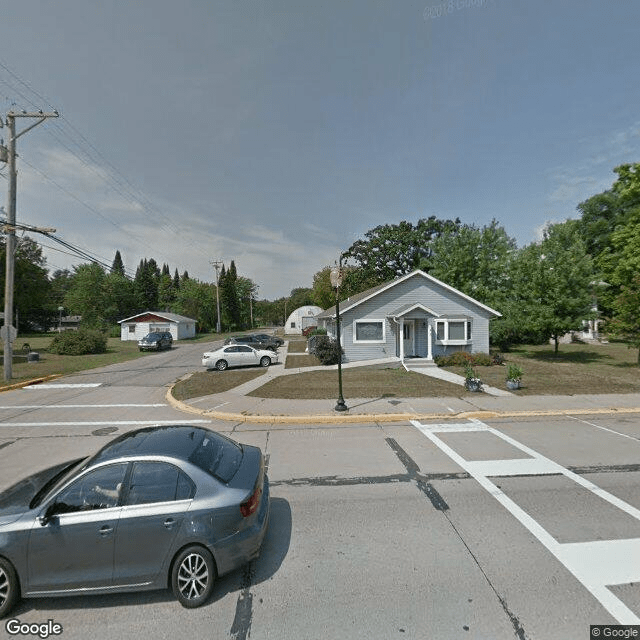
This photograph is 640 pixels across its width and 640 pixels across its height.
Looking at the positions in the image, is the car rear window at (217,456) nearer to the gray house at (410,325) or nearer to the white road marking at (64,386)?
the white road marking at (64,386)

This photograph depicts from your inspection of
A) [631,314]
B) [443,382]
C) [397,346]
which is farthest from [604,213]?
[443,382]

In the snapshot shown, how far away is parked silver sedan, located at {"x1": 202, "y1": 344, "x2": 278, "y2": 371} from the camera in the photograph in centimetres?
2000

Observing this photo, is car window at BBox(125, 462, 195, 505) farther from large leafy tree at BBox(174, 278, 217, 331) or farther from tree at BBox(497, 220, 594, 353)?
large leafy tree at BBox(174, 278, 217, 331)

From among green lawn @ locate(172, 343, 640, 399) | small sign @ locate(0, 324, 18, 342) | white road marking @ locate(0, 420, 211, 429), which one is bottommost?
white road marking @ locate(0, 420, 211, 429)

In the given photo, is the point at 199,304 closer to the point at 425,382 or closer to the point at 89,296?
the point at 89,296

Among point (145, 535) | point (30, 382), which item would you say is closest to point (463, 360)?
point (145, 535)

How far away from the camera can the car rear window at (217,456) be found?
3.80 metres

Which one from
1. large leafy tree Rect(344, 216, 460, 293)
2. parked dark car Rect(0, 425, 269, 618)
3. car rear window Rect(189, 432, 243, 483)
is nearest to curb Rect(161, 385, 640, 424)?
car rear window Rect(189, 432, 243, 483)

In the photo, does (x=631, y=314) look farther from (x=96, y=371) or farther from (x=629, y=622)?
(x=96, y=371)

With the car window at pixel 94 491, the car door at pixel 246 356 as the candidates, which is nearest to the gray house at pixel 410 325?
the car door at pixel 246 356

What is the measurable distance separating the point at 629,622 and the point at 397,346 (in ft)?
62.2

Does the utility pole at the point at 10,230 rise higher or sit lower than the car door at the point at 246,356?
higher

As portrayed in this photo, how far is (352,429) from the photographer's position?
357 inches

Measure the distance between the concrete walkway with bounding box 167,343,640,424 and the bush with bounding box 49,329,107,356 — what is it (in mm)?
20426
